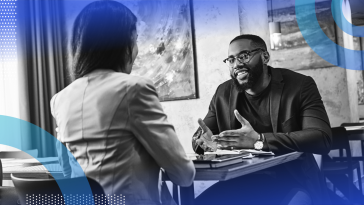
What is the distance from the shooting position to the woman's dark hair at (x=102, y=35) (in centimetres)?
119

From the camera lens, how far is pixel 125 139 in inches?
43.9

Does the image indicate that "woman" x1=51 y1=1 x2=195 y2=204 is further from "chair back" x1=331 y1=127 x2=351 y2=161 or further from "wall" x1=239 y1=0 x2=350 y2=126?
"wall" x1=239 y1=0 x2=350 y2=126

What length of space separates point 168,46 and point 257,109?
87.7 inches

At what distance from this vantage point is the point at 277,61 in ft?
14.5

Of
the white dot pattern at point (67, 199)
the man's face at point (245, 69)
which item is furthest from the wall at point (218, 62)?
the white dot pattern at point (67, 199)

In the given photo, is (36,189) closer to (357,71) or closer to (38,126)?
(38,126)

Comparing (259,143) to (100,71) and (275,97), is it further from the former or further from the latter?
(100,71)

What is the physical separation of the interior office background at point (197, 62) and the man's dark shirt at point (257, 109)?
5.42 ft

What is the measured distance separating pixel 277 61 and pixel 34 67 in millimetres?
2956

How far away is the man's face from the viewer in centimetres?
240

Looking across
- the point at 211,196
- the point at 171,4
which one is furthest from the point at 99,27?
the point at 171,4

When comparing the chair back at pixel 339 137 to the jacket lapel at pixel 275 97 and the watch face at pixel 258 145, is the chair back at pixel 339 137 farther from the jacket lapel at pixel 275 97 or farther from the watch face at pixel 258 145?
the watch face at pixel 258 145
